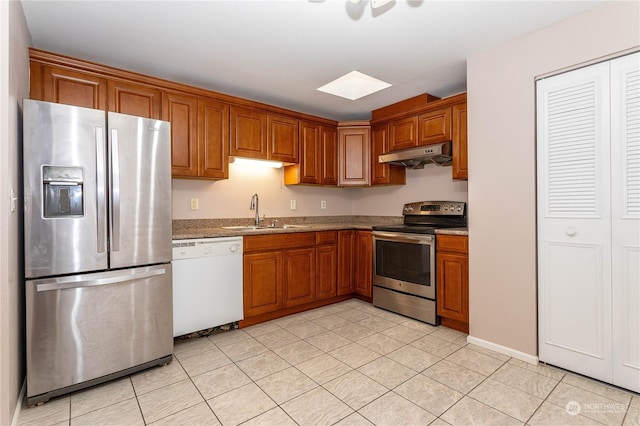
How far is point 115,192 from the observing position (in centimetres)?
207

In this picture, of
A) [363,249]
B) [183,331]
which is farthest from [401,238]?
[183,331]

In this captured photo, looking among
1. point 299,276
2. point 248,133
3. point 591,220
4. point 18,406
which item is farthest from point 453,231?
point 18,406

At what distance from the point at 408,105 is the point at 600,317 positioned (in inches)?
102

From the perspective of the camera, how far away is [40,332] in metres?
1.84

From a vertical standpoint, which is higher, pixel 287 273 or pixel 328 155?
pixel 328 155

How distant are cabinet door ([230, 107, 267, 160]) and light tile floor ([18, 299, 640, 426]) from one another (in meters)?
1.84

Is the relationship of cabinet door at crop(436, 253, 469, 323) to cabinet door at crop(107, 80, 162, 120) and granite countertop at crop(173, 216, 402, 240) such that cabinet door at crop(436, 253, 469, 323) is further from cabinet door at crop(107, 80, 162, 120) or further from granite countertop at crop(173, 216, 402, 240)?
cabinet door at crop(107, 80, 162, 120)

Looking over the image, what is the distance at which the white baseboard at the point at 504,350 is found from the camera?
91.4 inches

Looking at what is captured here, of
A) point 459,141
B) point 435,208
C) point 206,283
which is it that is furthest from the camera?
point 435,208

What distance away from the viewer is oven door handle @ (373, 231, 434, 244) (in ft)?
10.0

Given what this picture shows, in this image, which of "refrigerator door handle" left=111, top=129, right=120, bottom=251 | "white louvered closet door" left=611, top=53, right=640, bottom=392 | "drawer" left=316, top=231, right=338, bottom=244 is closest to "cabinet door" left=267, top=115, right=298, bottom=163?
"drawer" left=316, top=231, right=338, bottom=244

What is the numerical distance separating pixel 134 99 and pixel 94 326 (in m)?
1.79

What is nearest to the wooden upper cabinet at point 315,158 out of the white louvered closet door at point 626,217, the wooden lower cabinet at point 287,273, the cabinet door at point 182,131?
the wooden lower cabinet at point 287,273

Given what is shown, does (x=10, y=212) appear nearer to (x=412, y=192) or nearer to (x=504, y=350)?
(x=504, y=350)
